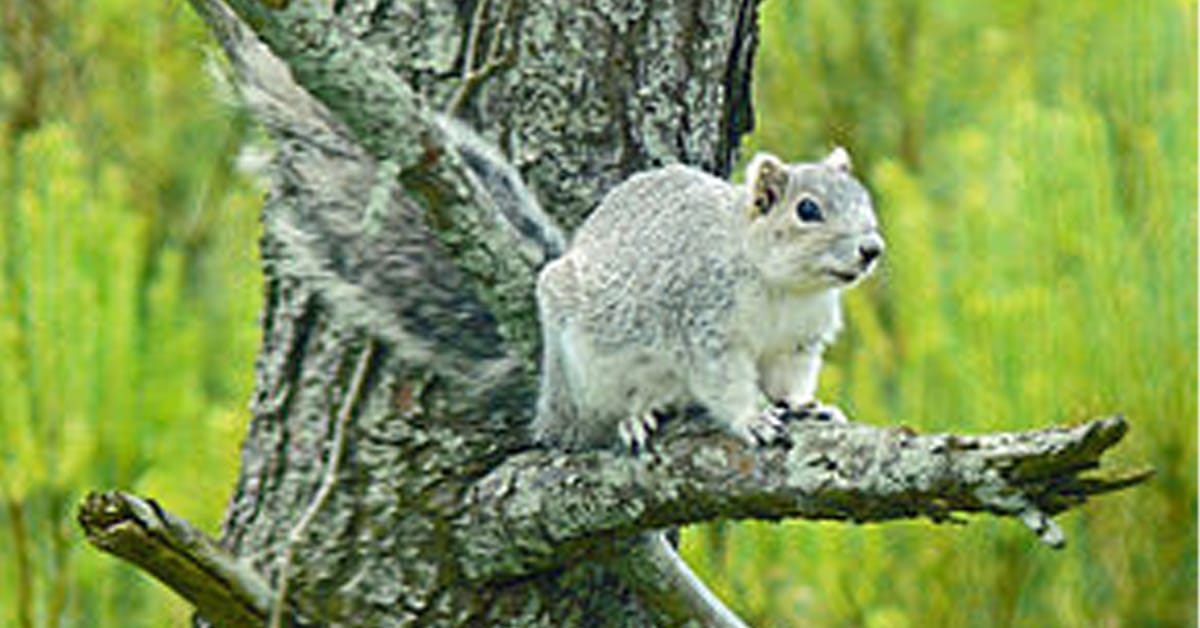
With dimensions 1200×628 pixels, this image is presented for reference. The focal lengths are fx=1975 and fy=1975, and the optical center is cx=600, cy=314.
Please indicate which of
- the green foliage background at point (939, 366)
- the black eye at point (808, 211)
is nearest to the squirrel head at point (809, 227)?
the black eye at point (808, 211)

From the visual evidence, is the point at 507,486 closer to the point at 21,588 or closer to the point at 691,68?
the point at 691,68

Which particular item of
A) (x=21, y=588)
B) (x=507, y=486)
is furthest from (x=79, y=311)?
(x=507, y=486)

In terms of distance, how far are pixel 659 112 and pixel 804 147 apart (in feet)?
3.36

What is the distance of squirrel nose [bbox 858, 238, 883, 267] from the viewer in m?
1.29

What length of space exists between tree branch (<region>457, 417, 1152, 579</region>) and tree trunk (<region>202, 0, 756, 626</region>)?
0.04 meters

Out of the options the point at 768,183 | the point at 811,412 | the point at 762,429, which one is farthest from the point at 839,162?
the point at 762,429

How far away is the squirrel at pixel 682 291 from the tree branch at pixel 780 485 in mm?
74

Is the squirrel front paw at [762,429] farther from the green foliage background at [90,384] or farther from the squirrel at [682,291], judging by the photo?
the green foliage background at [90,384]

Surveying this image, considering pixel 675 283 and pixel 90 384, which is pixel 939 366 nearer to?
pixel 675 283

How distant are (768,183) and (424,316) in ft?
0.84

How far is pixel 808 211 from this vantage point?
1346mm

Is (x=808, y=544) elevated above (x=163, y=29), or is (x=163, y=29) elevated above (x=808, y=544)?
(x=163, y=29)

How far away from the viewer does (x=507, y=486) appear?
1.31m

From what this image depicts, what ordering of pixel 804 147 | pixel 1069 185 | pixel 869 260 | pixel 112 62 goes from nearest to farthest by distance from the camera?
pixel 869 260, pixel 1069 185, pixel 804 147, pixel 112 62
